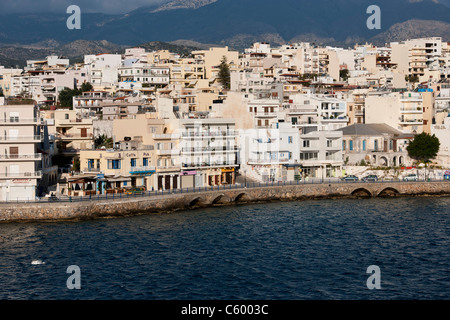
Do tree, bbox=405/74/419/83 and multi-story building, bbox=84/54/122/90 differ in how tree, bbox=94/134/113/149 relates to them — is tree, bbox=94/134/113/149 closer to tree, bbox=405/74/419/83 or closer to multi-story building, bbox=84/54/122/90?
multi-story building, bbox=84/54/122/90

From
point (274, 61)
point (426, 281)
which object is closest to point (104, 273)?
point (426, 281)

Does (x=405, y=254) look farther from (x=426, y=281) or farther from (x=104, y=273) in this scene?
(x=104, y=273)

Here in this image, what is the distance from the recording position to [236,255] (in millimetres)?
48906

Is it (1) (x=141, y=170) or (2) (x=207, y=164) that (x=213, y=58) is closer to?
(2) (x=207, y=164)

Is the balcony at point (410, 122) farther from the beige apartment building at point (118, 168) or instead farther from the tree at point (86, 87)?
the tree at point (86, 87)

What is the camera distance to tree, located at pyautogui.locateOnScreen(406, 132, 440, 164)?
85.1 m

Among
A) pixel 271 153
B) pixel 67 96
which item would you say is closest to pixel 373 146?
pixel 271 153

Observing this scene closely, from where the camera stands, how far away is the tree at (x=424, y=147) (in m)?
85.1

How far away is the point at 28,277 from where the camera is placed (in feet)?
141

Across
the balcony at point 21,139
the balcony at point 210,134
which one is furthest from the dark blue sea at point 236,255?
the balcony at point 210,134

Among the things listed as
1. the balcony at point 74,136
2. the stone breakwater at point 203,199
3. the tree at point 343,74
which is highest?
the tree at point 343,74

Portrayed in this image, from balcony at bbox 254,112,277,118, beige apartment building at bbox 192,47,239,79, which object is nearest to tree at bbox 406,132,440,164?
balcony at bbox 254,112,277,118

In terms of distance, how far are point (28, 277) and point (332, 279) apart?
1935 cm

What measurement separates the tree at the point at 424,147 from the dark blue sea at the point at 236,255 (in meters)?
19.1
